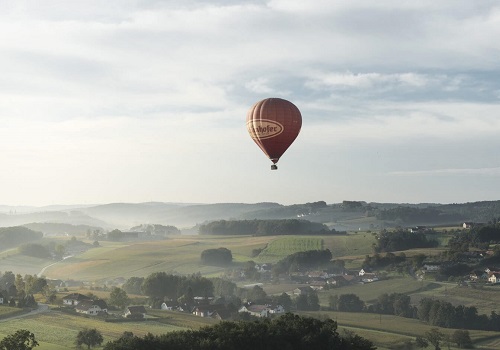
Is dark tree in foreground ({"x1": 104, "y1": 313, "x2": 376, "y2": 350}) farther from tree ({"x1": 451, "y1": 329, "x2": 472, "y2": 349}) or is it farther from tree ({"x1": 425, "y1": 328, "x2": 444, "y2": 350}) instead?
tree ({"x1": 451, "y1": 329, "x2": 472, "y2": 349})

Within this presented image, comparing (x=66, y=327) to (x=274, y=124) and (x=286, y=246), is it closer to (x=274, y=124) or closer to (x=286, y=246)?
(x=274, y=124)

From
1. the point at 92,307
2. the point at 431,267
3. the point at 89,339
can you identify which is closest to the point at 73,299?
the point at 92,307

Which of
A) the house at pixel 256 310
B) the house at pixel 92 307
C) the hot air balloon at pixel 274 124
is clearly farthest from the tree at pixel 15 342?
the house at pixel 256 310

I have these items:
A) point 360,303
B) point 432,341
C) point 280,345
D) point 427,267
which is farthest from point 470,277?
point 280,345

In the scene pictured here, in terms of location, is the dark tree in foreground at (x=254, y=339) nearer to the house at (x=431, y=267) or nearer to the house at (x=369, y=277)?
the house at (x=369, y=277)

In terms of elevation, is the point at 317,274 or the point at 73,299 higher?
the point at 73,299

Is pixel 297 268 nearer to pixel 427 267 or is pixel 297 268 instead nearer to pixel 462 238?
pixel 427 267
